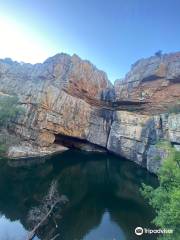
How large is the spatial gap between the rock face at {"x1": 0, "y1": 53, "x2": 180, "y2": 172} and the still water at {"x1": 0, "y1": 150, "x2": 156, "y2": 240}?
8.48 metres

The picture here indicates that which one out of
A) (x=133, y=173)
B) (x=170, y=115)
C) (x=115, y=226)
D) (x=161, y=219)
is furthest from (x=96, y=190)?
(x=170, y=115)

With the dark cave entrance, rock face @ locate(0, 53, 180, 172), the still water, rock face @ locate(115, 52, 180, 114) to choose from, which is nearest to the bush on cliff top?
the still water

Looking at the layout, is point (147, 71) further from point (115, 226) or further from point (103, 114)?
point (115, 226)

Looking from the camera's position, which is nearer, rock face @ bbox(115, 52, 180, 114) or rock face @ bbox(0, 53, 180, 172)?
rock face @ bbox(0, 53, 180, 172)

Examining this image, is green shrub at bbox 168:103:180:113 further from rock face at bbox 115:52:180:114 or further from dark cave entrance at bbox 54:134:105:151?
dark cave entrance at bbox 54:134:105:151

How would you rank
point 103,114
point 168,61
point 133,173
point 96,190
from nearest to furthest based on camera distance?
point 96,190
point 133,173
point 168,61
point 103,114

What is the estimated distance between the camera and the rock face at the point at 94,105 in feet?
151

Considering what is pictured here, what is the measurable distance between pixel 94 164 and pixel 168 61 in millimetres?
31184

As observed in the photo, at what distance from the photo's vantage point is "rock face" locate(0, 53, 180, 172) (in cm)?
4606

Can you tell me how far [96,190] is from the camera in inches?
1116

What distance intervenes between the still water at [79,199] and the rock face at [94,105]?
27.8 feet

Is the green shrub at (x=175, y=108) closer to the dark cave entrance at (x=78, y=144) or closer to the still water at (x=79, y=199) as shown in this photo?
the still water at (x=79, y=199)

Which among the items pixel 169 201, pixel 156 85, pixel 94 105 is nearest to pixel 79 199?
pixel 169 201

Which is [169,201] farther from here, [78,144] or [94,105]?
[94,105]
